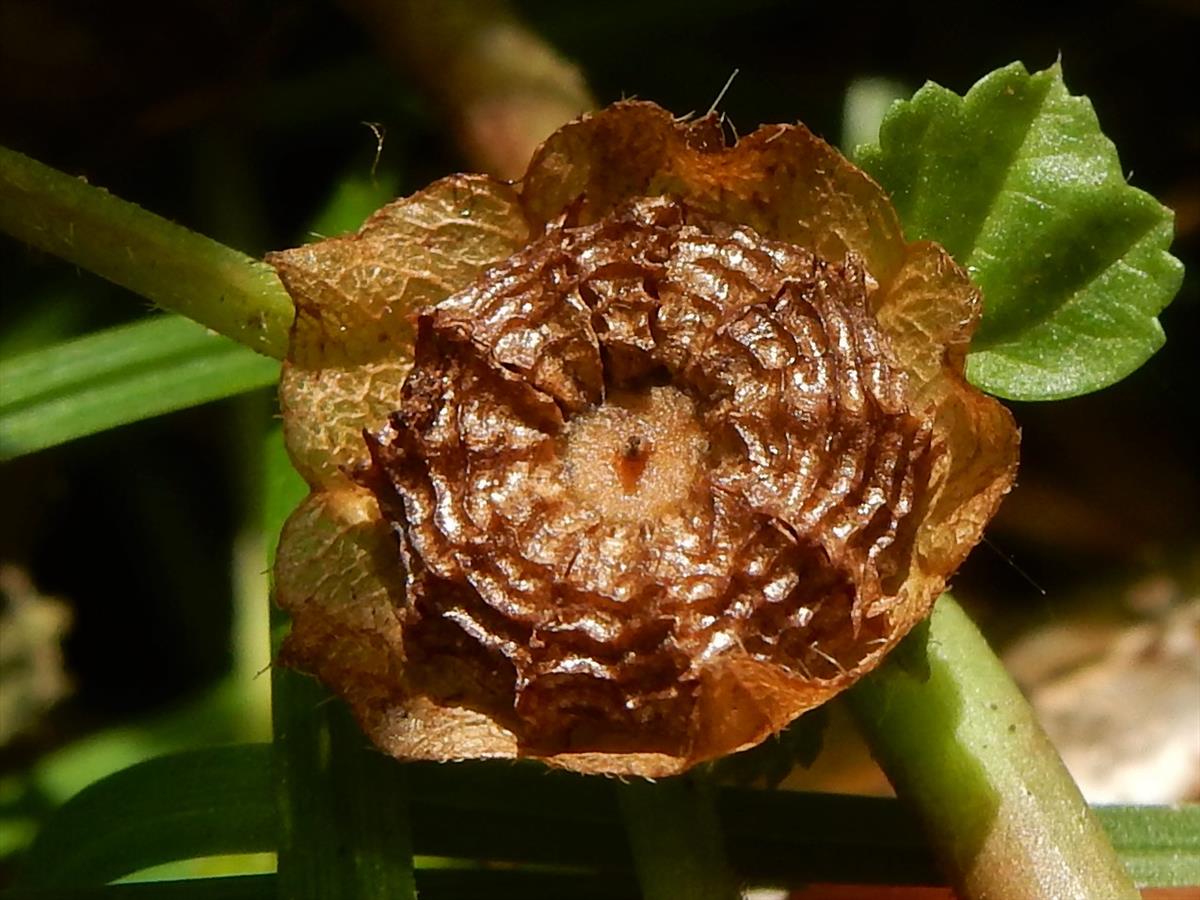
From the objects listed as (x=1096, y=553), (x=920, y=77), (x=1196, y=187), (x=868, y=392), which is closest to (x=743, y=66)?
(x=920, y=77)

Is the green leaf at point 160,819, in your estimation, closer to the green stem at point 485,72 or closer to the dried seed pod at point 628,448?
the dried seed pod at point 628,448

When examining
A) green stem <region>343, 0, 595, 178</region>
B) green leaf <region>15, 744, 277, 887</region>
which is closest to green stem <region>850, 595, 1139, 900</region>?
green leaf <region>15, 744, 277, 887</region>

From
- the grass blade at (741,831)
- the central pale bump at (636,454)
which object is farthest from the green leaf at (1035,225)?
the grass blade at (741,831)

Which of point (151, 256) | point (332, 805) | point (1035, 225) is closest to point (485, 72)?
point (151, 256)

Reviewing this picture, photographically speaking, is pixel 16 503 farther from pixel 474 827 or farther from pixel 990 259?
pixel 990 259

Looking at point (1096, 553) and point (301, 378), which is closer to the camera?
point (301, 378)

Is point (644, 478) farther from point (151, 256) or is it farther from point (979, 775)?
point (151, 256)
